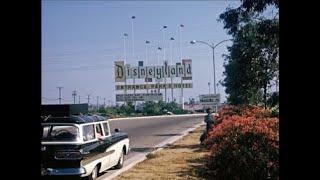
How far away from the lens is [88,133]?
11.8 m

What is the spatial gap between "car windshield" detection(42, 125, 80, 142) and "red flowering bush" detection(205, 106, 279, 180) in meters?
3.01

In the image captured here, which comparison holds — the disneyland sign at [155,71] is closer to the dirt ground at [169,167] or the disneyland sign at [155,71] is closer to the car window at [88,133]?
the dirt ground at [169,167]

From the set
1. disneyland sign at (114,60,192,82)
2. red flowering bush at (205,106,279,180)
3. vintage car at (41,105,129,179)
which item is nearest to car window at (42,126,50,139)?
vintage car at (41,105,129,179)

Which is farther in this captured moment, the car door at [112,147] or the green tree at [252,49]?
the car door at [112,147]

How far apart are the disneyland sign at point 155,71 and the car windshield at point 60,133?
86.3 m

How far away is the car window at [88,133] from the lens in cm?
1158

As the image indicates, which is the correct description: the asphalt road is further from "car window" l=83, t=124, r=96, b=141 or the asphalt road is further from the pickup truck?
"car window" l=83, t=124, r=96, b=141

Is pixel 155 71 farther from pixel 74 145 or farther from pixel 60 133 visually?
pixel 74 145

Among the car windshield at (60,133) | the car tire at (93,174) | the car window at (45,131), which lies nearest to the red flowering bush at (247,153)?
the car tire at (93,174)
